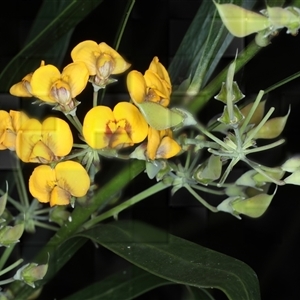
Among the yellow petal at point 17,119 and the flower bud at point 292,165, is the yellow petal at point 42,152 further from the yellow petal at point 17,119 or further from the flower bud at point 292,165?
the flower bud at point 292,165

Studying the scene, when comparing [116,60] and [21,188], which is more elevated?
[116,60]

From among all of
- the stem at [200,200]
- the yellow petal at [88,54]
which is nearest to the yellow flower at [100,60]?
the yellow petal at [88,54]

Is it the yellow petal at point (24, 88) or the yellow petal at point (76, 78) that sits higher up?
the yellow petal at point (76, 78)

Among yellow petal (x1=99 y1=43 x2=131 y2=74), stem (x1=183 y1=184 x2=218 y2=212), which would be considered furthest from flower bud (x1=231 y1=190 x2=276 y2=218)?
yellow petal (x1=99 y1=43 x2=131 y2=74)

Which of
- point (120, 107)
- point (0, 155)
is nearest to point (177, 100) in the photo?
point (120, 107)

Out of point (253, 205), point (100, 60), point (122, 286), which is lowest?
point (122, 286)

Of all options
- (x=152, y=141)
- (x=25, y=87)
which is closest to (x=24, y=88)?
(x=25, y=87)

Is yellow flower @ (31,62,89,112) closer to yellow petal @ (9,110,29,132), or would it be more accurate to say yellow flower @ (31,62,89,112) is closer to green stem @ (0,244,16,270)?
yellow petal @ (9,110,29,132)

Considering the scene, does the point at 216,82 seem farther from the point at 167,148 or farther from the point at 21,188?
the point at 21,188
